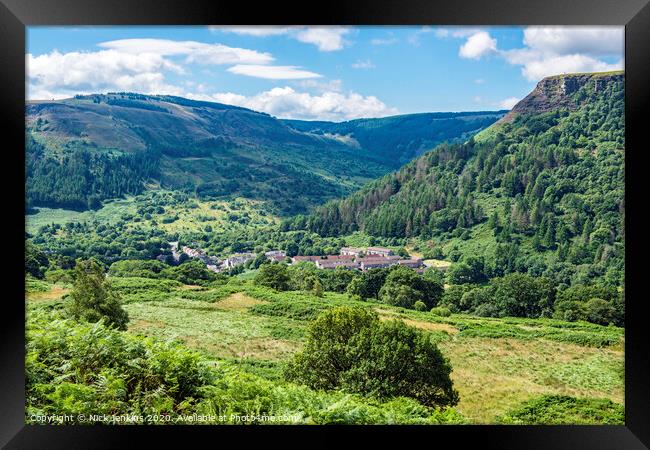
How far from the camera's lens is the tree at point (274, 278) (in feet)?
53.4

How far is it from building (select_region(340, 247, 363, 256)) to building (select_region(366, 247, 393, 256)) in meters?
0.39

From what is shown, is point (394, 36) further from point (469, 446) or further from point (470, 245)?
point (469, 446)

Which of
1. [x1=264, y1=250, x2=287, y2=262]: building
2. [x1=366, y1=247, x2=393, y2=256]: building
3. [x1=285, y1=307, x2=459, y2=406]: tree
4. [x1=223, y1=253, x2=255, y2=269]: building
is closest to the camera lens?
[x1=285, y1=307, x2=459, y2=406]: tree

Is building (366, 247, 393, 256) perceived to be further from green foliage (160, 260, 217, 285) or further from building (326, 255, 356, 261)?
green foliage (160, 260, 217, 285)

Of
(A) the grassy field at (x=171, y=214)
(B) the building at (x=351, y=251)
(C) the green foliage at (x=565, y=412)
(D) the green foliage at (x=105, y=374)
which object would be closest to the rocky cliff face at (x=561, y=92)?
(B) the building at (x=351, y=251)

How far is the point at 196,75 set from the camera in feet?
68.4

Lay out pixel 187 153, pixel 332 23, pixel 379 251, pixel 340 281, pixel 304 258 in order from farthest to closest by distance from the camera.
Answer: pixel 187 153 → pixel 379 251 → pixel 304 258 → pixel 340 281 → pixel 332 23

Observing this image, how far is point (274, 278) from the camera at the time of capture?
53.8 ft

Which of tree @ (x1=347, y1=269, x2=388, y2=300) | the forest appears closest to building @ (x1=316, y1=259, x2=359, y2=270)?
the forest

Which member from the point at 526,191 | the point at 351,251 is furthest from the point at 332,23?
the point at 526,191

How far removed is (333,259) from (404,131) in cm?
1132

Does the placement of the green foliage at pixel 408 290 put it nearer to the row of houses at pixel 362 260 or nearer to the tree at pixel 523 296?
the row of houses at pixel 362 260

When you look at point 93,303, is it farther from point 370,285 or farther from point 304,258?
point 304,258

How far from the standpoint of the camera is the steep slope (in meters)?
26.3
